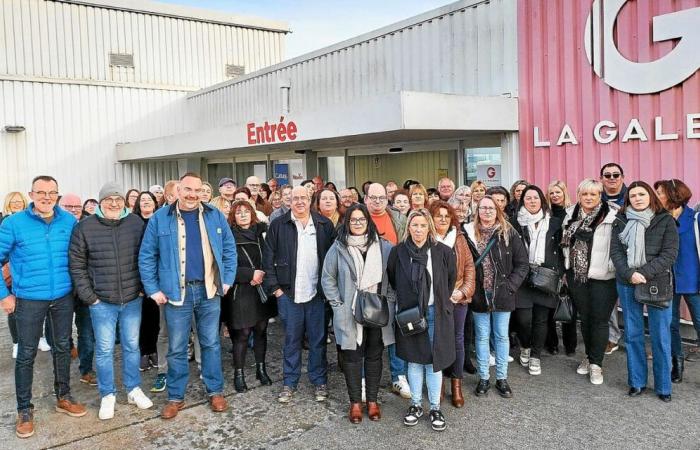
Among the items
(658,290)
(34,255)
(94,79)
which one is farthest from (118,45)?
(658,290)

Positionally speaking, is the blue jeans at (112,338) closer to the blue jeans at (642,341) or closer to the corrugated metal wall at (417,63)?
the blue jeans at (642,341)

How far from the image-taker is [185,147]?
11602mm

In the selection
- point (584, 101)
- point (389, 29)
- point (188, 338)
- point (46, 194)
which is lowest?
point (188, 338)

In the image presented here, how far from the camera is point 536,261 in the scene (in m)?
4.94

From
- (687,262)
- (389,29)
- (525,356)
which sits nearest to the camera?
(687,262)

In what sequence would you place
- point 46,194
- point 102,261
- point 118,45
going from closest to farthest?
point 46,194 → point 102,261 → point 118,45

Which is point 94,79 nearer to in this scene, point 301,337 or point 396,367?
point 301,337

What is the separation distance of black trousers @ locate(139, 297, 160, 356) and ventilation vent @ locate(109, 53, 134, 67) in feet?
37.5

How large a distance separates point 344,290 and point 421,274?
61cm

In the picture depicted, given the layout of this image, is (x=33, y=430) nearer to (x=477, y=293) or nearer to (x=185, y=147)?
(x=477, y=293)

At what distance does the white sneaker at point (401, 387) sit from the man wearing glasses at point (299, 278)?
0.59 meters

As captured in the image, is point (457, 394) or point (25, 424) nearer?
point (25, 424)

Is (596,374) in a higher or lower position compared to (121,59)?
lower

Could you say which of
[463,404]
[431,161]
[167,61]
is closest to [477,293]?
[463,404]
